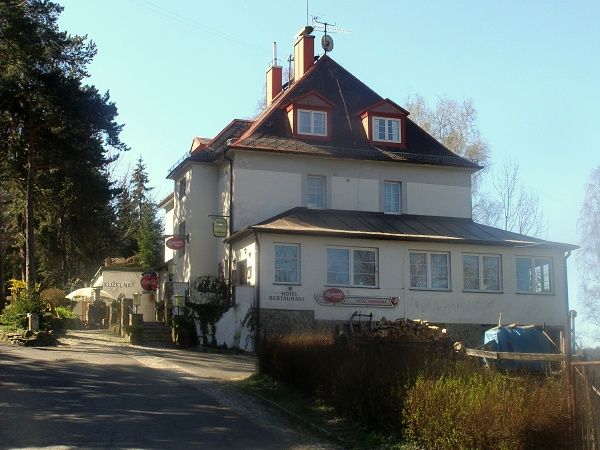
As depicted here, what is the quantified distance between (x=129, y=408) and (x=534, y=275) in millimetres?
23263

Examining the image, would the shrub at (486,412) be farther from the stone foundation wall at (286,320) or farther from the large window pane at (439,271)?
the large window pane at (439,271)

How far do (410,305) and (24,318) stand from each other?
14612 mm

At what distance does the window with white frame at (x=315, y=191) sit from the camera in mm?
35438

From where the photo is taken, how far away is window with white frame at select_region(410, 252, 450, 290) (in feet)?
107

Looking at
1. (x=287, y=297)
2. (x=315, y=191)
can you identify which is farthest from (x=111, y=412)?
(x=315, y=191)

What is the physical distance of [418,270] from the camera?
32844 mm

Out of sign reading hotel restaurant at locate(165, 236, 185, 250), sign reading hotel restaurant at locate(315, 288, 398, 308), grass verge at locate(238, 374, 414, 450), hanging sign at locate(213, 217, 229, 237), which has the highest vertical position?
hanging sign at locate(213, 217, 229, 237)

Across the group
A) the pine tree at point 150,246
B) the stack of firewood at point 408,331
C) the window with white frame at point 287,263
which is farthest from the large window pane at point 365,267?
the pine tree at point 150,246

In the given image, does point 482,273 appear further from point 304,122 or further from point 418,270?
point 304,122

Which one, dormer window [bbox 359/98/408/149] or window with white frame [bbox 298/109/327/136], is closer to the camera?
window with white frame [bbox 298/109/327/136]

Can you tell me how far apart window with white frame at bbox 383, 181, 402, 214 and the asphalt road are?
1472 centimetres

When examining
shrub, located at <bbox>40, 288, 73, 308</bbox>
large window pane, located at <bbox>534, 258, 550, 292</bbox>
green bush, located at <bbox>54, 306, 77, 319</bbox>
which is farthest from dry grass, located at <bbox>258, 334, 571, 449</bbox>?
shrub, located at <bbox>40, 288, 73, 308</bbox>

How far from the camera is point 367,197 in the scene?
118 feet

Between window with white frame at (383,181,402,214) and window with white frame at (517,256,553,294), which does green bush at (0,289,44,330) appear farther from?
window with white frame at (517,256,553,294)
